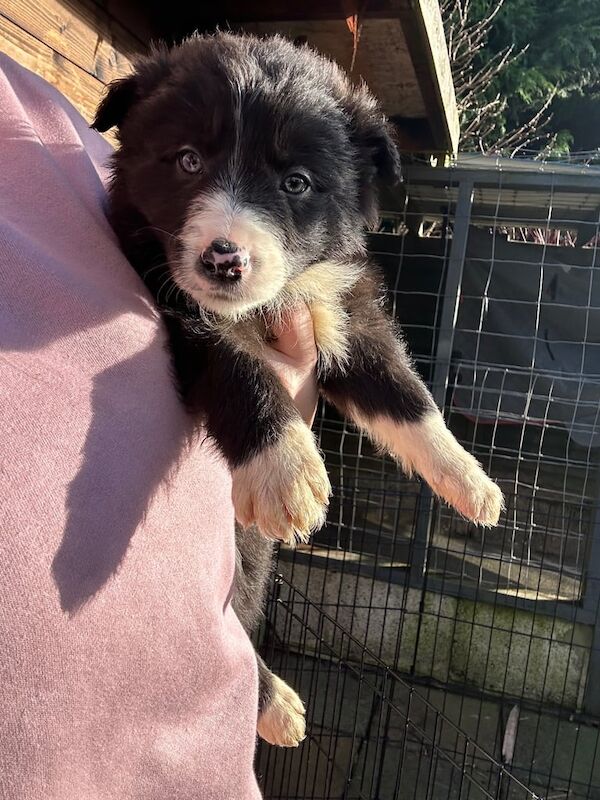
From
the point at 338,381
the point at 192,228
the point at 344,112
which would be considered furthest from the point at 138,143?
the point at 338,381

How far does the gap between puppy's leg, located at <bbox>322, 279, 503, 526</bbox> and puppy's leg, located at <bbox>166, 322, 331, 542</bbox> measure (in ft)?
1.57

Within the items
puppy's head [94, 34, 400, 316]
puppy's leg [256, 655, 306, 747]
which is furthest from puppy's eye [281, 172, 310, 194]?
puppy's leg [256, 655, 306, 747]

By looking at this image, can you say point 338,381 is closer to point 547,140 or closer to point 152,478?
point 152,478

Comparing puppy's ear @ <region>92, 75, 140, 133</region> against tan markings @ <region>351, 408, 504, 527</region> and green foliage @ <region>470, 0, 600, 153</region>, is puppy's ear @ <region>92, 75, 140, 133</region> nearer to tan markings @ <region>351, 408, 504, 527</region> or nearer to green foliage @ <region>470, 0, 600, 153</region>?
tan markings @ <region>351, 408, 504, 527</region>

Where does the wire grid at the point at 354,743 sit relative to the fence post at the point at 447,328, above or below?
below

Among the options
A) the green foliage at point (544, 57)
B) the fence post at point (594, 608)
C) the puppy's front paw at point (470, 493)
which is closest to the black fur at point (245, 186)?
the puppy's front paw at point (470, 493)

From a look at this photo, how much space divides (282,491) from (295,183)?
823mm

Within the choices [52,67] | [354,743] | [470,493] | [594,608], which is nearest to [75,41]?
[52,67]

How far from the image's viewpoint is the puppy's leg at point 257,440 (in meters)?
1.45

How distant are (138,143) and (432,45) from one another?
6.78ft

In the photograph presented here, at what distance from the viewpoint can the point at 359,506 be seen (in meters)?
5.70

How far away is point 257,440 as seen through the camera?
4.90 feet

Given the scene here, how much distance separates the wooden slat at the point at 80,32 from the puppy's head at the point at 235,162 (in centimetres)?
62

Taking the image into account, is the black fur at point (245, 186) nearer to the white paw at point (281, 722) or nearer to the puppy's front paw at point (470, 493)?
the puppy's front paw at point (470, 493)
